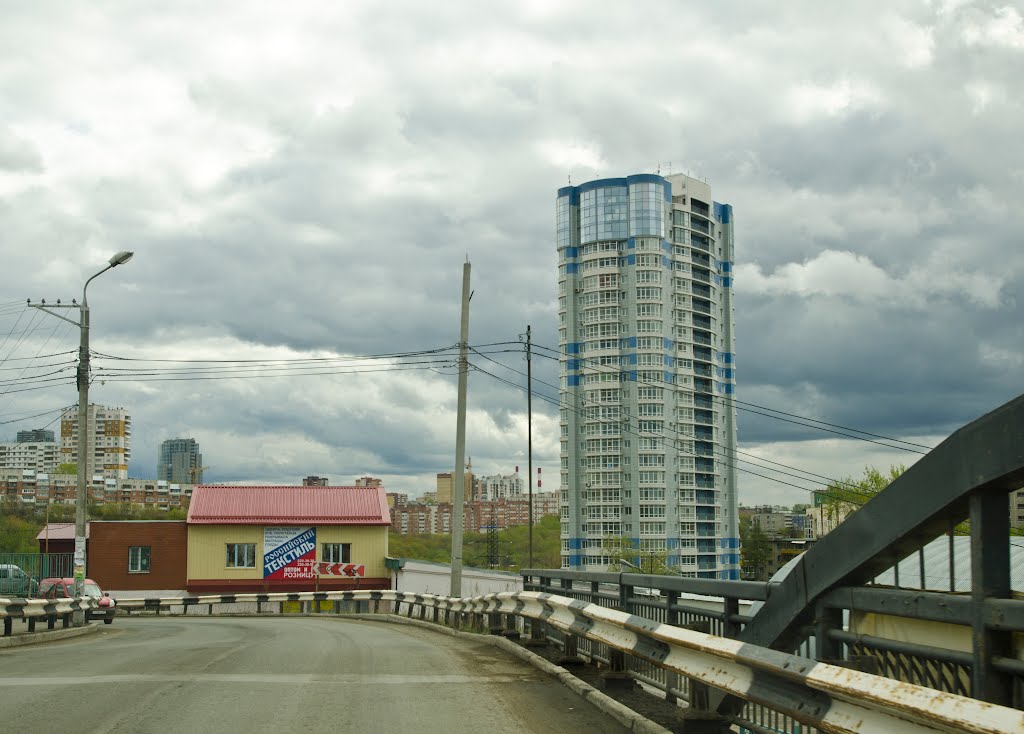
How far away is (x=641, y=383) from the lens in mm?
128125

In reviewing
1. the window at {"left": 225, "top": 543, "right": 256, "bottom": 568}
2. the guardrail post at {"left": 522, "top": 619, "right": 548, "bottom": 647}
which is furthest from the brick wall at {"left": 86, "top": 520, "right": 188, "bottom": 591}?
the guardrail post at {"left": 522, "top": 619, "right": 548, "bottom": 647}

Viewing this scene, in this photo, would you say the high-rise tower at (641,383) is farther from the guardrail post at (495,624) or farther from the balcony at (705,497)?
the guardrail post at (495,624)

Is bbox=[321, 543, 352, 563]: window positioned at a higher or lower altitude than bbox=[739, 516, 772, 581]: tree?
higher

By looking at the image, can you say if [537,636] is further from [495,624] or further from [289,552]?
[289,552]

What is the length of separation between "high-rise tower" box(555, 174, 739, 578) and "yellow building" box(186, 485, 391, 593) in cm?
7110

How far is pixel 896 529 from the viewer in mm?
5172

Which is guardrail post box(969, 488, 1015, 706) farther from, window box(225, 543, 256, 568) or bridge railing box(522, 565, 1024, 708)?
window box(225, 543, 256, 568)

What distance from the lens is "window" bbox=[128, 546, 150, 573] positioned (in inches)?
2101

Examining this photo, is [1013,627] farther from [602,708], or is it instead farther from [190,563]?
[190,563]

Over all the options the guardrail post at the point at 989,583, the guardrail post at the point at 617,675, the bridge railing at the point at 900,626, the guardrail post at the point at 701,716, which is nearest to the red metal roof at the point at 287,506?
the guardrail post at the point at 617,675

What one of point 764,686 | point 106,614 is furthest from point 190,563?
point 764,686

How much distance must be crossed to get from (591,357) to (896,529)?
415 ft

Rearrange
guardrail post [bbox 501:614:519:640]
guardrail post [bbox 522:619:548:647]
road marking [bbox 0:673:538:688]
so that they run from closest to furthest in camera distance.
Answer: road marking [bbox 0:673:538:688]
guardrail post [bbox 522:619:548:647]
guardrail post [bbox 501:614:519:640]

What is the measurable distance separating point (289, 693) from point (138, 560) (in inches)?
1906
